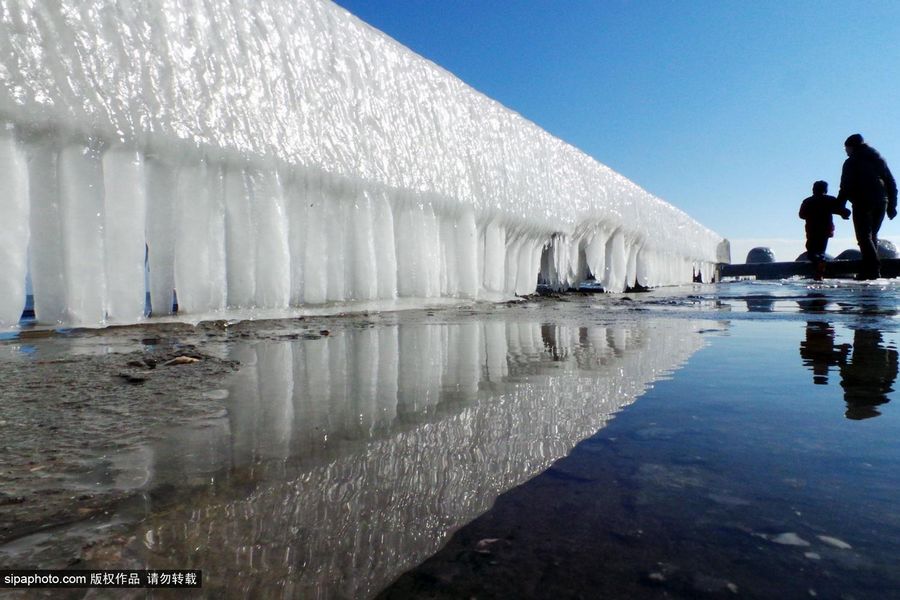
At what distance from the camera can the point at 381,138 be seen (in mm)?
2764

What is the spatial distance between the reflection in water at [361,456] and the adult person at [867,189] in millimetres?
8008

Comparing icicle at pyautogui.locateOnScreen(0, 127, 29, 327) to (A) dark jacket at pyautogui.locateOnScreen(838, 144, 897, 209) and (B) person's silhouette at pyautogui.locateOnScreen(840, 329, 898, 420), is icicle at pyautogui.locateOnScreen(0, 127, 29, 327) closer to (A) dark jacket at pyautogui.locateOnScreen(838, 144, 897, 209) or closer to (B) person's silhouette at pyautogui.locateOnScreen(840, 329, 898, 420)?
(B) person's silhouette at pyautogui.locateOnScreen(840, 329, 898, 420)

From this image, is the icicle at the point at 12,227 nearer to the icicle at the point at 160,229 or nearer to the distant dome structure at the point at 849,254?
the icicle at the point at 160,229

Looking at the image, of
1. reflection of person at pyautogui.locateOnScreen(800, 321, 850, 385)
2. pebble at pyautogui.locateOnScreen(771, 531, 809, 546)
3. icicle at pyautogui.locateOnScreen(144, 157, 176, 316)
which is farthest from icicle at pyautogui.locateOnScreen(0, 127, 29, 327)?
reflection of person at pyautogui.locateOnScreen(800, 321, 850, 385)

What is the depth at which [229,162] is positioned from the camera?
2037 millimetres

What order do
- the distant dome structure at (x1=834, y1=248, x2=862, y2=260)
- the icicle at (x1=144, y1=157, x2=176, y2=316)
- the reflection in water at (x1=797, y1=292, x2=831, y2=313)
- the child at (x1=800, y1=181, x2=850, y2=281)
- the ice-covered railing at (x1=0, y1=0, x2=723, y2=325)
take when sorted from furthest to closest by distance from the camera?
the distant dome structure at (x1=834, y1=248, x2=862, y2=260) < the child at (x1=800, y1=181, x2=850, y2=281) < the reflection in water at (x1=797, y1=292, x2=831, y2=313) < the icicle at (x1=144, y1=157, x2=176, y2=316) < the ice-covered railing at (x1=0, y1=0, x2=723, y2=325)

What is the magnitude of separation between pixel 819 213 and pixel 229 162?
9.10 m

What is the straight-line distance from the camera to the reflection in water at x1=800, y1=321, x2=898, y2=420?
2.56 feet

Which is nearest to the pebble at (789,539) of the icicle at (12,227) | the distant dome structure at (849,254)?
the icicle at (12,227)

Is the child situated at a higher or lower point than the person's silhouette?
higher

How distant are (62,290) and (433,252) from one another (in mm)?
1912

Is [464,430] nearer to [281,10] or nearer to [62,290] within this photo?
[62,290]

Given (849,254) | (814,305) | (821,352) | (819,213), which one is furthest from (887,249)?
(821,352)

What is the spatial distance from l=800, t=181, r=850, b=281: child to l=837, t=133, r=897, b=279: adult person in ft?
2.23
